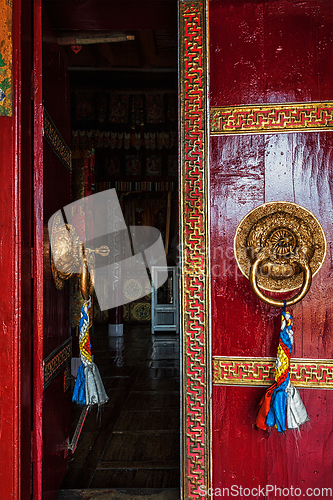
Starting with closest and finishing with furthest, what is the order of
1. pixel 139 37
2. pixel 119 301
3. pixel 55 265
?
pixel 55 265
pixel 139 37
pixel 119 301

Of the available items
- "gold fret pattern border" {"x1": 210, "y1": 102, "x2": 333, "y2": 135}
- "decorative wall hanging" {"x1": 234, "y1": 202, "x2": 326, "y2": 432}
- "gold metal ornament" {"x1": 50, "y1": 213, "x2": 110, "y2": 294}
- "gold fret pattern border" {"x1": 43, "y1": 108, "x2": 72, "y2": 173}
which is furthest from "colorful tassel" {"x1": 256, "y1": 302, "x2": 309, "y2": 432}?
"gold fret pattern border" {"x1": 43, "y1": 108, "x2": 72, "y2": 173}

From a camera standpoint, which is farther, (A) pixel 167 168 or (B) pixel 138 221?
(B) pixel 138 221

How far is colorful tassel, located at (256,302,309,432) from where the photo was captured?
137cm

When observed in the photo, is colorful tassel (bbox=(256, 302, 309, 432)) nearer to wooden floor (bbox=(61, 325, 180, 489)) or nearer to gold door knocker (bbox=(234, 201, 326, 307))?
gold door knocker (bbox=(234, 201, 326, 307))

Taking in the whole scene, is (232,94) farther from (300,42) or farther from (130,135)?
(130,135)

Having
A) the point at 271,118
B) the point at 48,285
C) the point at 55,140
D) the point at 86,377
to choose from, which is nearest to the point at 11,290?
the point at 48,285

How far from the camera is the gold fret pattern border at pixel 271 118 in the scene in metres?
1.50

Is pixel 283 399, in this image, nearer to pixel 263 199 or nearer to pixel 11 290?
pixel 263 199

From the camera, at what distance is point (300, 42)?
4.93ft

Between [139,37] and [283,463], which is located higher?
[139,37]

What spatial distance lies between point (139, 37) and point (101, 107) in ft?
5.07

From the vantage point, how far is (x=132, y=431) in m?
2.57

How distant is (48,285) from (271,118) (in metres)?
1.21

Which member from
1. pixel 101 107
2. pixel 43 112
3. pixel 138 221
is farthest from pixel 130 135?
pixel 138 221
